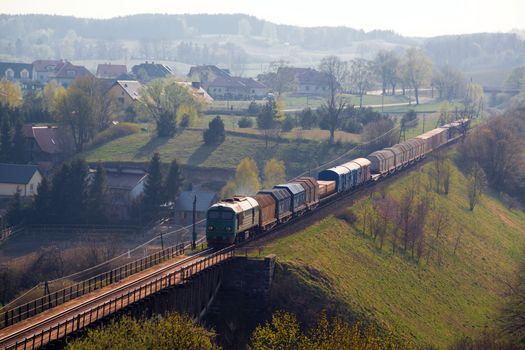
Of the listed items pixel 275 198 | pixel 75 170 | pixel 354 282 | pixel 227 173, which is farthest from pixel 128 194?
pixel 354 282

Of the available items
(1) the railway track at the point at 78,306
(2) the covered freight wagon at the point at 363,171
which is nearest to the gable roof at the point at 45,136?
(2) the covered freight wagon at the point at 363,171

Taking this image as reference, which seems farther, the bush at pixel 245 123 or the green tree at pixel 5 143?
the bush at pixel 245 123

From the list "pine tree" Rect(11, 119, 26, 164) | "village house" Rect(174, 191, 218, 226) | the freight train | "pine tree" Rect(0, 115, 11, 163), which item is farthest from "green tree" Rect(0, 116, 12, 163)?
the freight train

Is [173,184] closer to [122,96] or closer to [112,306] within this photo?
[122,96]

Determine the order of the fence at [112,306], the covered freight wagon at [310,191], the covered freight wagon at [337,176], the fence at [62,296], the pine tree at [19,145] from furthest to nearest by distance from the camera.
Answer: the pine tree at [19,145]
the covered freight wagon at [337,176]
the covered freight wagon at [310,191]
the fence at [62,296]
the fence at [112,306]

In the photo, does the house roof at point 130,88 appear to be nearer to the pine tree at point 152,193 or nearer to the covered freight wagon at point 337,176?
the pine tree at point 152,193

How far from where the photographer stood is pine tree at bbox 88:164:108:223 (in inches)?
3765

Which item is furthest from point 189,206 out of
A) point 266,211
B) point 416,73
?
point 416,73

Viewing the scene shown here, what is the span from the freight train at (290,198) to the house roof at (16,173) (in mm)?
40872

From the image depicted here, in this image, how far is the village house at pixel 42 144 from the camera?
119 metres

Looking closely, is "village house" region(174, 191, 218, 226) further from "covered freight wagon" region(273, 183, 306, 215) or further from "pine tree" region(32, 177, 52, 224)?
"covered freight wagon" region(273, 183, 306, 215)

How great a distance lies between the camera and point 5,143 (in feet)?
379

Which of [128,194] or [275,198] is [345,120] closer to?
→ [128,194]

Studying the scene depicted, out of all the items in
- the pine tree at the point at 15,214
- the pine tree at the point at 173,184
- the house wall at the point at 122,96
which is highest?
the house wall at the point at 122,96
